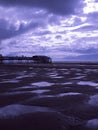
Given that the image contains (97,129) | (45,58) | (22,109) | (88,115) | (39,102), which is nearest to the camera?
(97,129)

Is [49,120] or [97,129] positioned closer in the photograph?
[97,129]

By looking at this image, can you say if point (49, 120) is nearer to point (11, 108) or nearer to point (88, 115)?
point (88, 115)

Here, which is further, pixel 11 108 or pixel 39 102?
pixel 39 102

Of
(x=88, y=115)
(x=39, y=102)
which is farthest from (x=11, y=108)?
(x=88, y=115)

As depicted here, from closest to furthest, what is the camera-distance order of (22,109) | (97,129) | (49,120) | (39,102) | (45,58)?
(97,129), (49,120), (22,109), (39,102), (45,58)

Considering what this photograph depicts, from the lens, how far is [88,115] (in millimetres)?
6156

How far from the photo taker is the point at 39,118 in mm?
5836

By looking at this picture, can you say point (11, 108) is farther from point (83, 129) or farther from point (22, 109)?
point (83, 129)

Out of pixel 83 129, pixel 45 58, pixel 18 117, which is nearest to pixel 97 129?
→ pixel 83 129

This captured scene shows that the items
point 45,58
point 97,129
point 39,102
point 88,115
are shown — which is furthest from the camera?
point 45,58

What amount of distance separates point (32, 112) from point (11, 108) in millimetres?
767

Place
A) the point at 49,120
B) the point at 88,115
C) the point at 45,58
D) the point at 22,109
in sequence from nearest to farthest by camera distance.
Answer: the point at 49,120
the point at 88,115
the point at 22,109
the point at 45,58

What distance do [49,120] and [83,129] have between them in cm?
93

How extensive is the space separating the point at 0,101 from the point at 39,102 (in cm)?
117
